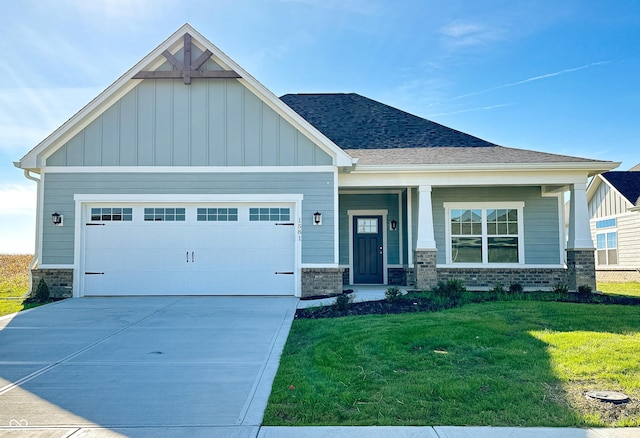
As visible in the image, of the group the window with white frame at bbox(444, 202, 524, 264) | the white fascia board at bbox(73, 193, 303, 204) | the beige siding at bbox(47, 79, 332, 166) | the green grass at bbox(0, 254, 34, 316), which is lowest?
the green grass at bbox(0, 254, 34, 316)

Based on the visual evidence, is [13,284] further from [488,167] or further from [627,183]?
[627,183]

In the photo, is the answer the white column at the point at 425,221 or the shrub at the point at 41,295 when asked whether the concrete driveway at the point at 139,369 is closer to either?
the shrub at the point at 41,295

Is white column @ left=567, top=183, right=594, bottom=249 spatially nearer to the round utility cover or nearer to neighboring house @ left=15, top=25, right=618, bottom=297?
neighboring house @ left=15, top=25, right=618, bottom=297

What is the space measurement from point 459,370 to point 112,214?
9459 mm

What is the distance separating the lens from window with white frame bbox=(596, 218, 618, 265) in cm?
1900

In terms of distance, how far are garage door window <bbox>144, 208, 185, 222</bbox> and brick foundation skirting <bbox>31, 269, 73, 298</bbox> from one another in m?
2.30

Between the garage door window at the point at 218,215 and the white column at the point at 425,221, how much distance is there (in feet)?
16.1

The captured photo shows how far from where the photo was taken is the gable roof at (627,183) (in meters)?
17.6

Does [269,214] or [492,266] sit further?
[492,266]

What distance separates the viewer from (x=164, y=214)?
11.4m

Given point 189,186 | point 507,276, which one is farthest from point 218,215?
point 507,276

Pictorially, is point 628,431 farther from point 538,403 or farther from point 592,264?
point 592,264

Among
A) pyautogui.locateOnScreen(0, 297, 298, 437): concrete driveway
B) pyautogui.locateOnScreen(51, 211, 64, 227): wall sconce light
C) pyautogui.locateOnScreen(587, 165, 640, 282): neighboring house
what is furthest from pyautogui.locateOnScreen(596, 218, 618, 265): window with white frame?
pyautogui.locateOnScreen(51, 211, 64, 227): wall sconce light

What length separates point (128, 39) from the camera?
1173 cm
